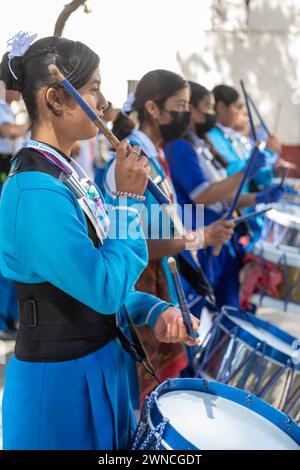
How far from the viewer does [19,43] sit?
5.08 ft

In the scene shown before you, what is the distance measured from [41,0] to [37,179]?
66 cm

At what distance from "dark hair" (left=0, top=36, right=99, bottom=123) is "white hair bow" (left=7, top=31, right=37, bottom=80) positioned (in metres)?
0.01

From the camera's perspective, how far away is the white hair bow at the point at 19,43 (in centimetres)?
155

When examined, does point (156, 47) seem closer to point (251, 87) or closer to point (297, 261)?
point (297, 261)

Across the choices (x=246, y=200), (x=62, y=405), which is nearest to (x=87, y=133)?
(x=62, y=405)

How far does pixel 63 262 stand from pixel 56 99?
15.7 inches

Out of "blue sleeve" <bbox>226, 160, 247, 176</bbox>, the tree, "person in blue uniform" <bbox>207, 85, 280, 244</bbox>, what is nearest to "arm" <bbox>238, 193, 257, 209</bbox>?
"person in blue uniform" <bbox>207, 85, 280, 244</bbox>

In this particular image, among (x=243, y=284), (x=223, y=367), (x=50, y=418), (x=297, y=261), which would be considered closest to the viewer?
(x=50, y=418)

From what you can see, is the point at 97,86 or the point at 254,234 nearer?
the point at 97,86

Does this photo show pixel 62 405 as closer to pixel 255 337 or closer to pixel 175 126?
pixel 255 337

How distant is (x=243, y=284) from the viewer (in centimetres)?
413
